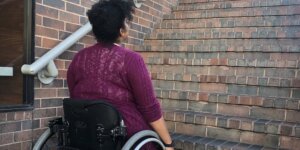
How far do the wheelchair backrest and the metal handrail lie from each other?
1.88 feet

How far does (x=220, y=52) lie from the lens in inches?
126

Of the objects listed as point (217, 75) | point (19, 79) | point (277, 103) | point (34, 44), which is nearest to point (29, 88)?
point (19, 79)

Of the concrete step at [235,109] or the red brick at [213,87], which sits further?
the red brick at [213,87]

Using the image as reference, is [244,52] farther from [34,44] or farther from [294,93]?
[34,44]

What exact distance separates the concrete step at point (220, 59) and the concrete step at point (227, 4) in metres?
0.98

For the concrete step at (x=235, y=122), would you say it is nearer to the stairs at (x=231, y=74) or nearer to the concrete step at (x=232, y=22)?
the stairs at (x=231, y=74)

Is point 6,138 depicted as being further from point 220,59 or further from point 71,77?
point 220,59

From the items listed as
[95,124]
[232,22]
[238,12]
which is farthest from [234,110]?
[238,12]

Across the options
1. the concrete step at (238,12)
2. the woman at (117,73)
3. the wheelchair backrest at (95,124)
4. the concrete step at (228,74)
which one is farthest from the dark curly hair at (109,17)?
the concrete step at (238,12)

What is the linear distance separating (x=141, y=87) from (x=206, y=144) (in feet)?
2.96

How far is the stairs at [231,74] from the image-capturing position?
241 cm

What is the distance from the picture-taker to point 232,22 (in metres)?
3.62

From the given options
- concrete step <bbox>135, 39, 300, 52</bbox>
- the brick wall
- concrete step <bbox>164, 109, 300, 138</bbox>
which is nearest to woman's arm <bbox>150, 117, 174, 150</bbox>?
concrete step <bbox>164, 109, 300, 138</bbox>

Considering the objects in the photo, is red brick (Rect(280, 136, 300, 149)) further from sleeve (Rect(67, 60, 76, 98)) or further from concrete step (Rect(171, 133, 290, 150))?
sleeve (Rect(67, 60, 76, 98))
